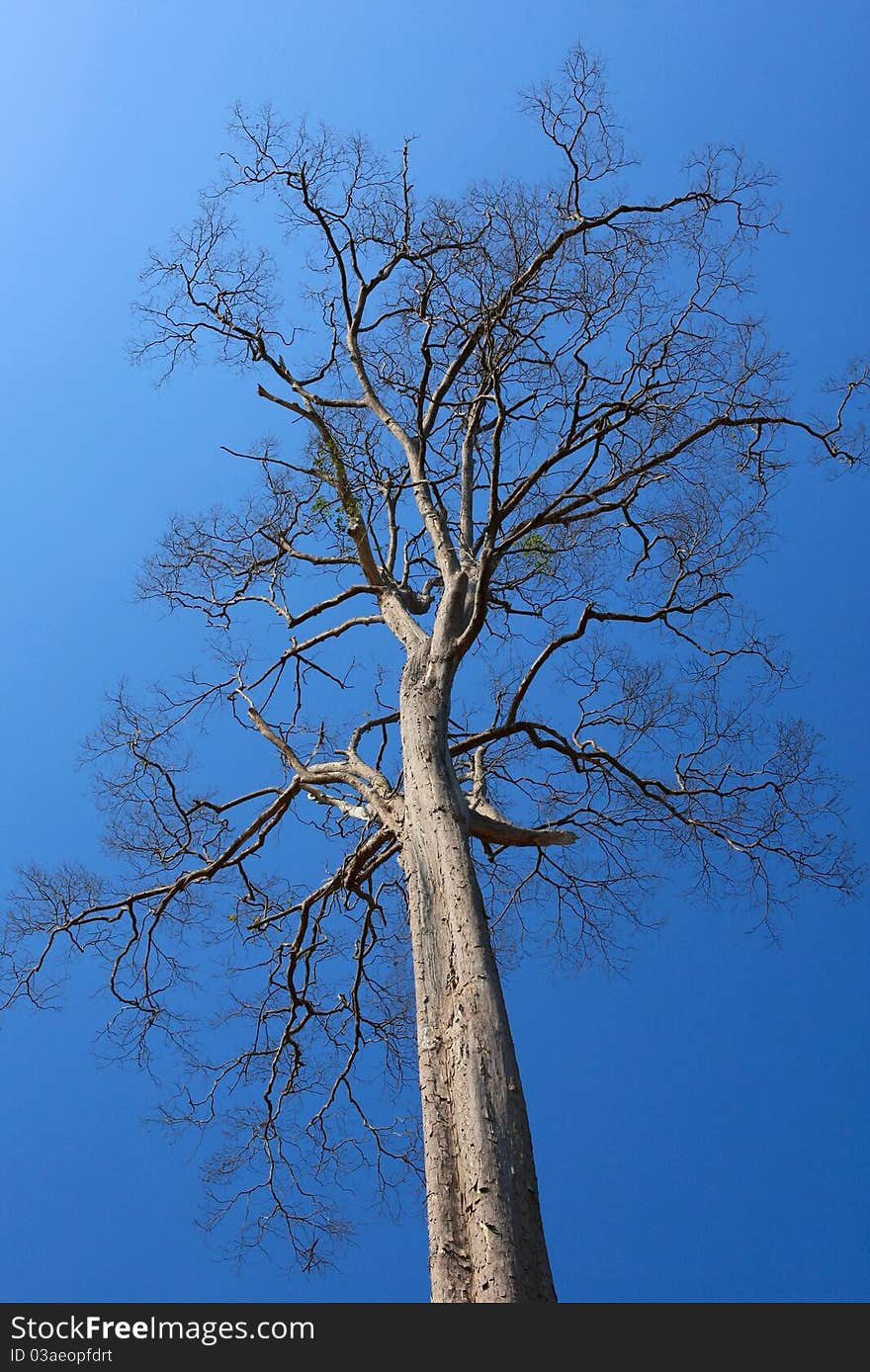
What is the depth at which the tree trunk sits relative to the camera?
4.34m

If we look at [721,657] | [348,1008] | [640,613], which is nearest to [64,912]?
[348,1008]

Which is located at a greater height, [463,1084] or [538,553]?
[538,553]

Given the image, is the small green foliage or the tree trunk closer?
the tree trunk

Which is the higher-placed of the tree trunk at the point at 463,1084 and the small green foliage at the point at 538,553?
the small green foliage at the point at 538,553

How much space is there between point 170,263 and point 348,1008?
17.9 ft

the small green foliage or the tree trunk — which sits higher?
the small green foliage

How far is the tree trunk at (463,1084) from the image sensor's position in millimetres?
4336

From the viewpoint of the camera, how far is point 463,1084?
4816mm

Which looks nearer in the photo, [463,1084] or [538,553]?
[463,1084]

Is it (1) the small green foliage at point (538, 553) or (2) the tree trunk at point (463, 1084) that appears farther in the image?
(1) the small green foliage at point (538, 553)
